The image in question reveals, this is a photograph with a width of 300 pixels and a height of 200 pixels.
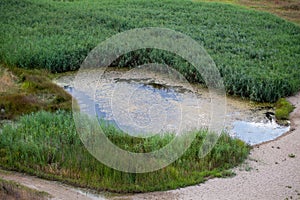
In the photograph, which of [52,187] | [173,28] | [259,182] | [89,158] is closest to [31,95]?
[89,158]

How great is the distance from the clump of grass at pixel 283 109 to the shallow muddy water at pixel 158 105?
0.85 feet

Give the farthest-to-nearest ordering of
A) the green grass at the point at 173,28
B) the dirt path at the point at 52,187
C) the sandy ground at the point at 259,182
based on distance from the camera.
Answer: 1. the green grass at the point at 173,28
2. the sandy ground at the point at 259,182
3. the dirt path at the point at 52,187

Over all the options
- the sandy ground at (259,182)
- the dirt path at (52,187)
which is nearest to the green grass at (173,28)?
the sandy ground at (259,182)

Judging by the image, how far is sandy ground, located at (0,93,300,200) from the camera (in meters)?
12.8

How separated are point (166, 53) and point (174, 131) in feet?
27.3

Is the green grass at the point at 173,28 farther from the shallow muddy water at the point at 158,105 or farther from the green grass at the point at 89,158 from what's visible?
the green grass at the point at 89,158

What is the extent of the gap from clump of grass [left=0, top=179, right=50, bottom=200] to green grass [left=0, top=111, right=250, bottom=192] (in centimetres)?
97

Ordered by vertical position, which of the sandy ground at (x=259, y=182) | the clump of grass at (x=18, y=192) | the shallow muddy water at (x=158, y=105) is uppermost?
the shallow muddy water at (x=158, y=105)

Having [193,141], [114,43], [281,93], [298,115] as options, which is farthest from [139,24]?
[193,141]

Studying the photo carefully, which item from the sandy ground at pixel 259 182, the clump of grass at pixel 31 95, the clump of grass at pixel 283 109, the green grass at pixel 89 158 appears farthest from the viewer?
the clump of grass at pixel 283 109

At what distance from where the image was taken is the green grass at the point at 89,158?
13.4 metres

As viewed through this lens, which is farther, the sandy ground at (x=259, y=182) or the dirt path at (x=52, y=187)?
the sandy ground at (x=259, y=182)

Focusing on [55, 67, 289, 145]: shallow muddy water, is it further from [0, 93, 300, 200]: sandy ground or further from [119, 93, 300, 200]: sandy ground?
[0, 93, 300, 200]: sandy ground

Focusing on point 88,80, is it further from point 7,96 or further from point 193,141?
point 193,141
